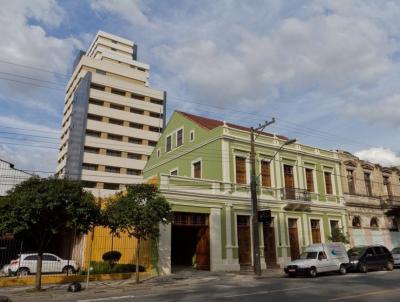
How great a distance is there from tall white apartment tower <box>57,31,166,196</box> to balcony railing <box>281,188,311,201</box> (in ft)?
121

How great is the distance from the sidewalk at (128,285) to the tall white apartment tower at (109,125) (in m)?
40.8

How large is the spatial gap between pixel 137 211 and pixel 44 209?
4.21m

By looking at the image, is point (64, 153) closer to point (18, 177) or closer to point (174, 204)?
point (18, 177)

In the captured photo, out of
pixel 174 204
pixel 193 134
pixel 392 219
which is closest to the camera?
pixel 174 204

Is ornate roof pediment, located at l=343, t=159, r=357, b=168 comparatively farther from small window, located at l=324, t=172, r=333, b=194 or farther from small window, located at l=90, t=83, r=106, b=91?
small window, located at l=90, t=83, r=106, b=91

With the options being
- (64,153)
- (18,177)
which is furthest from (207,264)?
(64,153)

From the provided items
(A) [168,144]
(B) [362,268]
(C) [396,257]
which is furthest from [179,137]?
(C) [396,257]

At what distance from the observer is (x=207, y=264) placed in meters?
24.5

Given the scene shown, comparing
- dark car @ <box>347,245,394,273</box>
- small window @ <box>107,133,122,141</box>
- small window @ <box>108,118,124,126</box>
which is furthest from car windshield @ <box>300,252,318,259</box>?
small window @ <box>108,118,124,126</box>

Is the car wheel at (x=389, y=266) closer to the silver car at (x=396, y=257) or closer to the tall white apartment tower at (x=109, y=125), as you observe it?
the silver car at (x=396, y=257)

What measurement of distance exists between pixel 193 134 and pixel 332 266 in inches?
581

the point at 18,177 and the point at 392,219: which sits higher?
the point at 18,177

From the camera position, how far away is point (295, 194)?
3012cm

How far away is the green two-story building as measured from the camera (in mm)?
24641
